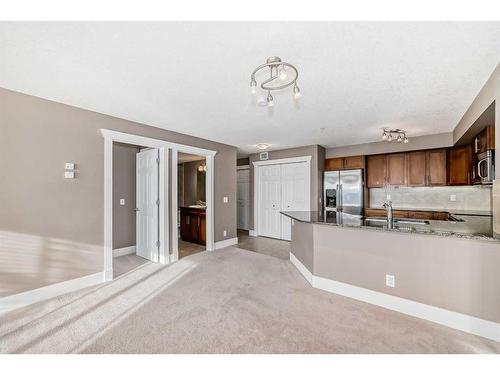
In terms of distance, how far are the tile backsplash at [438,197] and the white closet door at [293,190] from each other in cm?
159

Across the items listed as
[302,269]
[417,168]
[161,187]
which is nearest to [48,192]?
[161,187]

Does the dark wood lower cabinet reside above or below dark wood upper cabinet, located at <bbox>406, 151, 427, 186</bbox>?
below

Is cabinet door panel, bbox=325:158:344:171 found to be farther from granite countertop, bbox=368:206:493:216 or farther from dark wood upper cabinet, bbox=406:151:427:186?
dark wood upper cabinet, bbox=406:151:427:186

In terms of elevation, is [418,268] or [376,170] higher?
[376,170]

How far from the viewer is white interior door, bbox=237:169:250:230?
711cm

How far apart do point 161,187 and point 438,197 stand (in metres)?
5.69

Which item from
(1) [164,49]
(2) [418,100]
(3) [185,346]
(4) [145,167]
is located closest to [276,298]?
(3) [185,346]

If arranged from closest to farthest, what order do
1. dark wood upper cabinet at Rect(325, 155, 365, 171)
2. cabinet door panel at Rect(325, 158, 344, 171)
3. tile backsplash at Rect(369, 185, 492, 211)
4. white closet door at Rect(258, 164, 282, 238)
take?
tile backsplash at Rect(369, 185, 492, 211)
dark wood upper cabinet at Rect(325, 155, 365, 171)
cabinet door panel at Rect(325, 158, 344, 171)
white closet door at Rect(258, 164, 282, 238)

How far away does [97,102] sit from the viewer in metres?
2.83

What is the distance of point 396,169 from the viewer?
5031 mm

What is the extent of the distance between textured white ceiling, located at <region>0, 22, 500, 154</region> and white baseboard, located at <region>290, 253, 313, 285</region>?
7.53ft

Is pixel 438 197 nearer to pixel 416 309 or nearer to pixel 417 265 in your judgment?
pixel 417 265

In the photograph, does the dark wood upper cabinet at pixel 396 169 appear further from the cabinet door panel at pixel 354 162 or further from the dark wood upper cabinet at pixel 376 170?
the cabinet door panel at pixel 354 162

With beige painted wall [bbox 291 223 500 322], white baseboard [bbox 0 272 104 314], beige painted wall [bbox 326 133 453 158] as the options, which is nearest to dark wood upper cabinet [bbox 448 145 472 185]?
beige painted wall [bbox 326 133 453 158]
